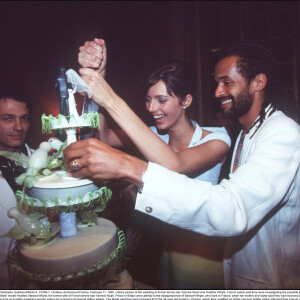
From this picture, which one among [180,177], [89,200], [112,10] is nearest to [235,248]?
[180,177]

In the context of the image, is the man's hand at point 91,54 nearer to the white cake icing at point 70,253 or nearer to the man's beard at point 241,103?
the white cake icing at point 70,253

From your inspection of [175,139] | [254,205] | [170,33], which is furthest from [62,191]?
[170,33]

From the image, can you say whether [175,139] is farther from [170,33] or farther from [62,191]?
[170,33]

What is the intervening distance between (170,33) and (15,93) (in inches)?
144

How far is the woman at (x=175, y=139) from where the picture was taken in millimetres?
1200

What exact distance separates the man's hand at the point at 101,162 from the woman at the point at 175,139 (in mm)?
256

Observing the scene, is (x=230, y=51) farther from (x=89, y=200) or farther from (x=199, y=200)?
(x=89, y=200)

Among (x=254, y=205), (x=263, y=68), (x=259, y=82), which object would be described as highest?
(x=263, y=68)

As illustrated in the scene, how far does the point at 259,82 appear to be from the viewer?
1889mm

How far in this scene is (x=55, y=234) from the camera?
118 centimetres

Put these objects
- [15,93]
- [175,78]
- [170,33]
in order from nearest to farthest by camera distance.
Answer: [15,93]
[175,78]
[170,33]

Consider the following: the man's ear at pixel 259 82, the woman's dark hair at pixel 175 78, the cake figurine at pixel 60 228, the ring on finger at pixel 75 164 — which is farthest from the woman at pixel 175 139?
the man's ear at pixel 259 82

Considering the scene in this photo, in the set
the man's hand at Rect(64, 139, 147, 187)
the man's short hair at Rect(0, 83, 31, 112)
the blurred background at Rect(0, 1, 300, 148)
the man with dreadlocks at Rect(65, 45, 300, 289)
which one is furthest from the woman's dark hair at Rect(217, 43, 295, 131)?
the blurred background at Rect(0, 1, 300, 148)

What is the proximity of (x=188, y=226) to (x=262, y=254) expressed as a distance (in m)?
0.76
